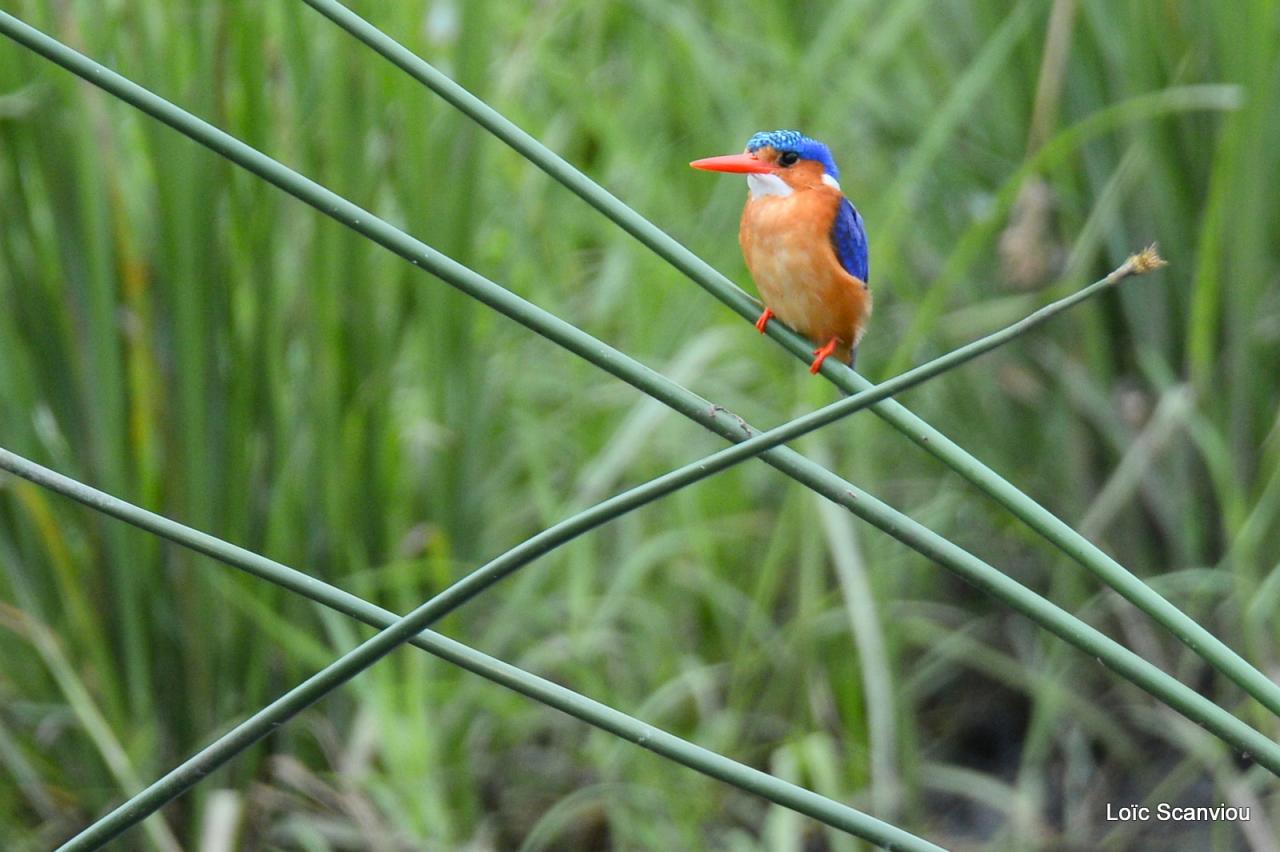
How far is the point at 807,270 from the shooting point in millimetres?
1459

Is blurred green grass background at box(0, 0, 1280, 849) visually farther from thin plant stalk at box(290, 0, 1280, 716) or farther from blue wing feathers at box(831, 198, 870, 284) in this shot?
thin plant stalk at box(290, 0, 1280, 716)

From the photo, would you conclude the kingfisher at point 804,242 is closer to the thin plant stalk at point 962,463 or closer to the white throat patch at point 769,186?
the white throat patch at point 769,186

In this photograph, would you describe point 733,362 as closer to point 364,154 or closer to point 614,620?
point 614,620

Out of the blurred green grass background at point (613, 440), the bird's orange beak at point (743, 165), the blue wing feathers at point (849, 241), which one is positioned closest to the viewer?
the bird's orange beak at point (743, 165)

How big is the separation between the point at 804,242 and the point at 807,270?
4 cm

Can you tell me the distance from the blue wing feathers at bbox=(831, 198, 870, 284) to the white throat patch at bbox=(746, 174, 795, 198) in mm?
59

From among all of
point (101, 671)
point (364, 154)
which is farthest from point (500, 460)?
point (101, 671)

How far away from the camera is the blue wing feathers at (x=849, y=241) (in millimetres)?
1505

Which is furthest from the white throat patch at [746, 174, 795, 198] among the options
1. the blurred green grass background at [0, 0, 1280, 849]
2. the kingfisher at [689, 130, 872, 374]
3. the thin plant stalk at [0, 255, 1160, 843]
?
the thin plant stalk at [0, 255, 1160, 843]

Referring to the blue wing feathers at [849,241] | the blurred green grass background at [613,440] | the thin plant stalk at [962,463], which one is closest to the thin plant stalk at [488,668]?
the thin plant stalk at [962,463]

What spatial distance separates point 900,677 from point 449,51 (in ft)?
4.08

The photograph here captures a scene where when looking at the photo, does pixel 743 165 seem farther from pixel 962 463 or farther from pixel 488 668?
pixel 488 668

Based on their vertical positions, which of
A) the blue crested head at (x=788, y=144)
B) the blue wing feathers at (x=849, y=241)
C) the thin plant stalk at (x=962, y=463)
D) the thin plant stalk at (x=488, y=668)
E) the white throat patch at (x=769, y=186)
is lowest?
the thin plant stalk at (x=488, y=668)

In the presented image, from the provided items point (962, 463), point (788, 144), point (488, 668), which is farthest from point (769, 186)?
point (488, 668)
